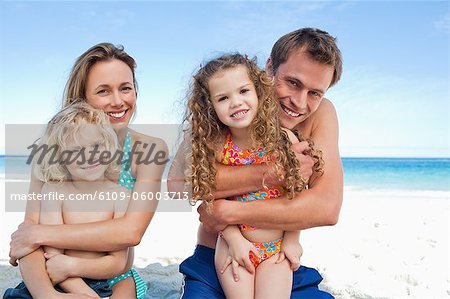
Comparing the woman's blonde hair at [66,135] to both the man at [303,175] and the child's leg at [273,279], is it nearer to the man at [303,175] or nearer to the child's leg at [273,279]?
the man at [303,175]

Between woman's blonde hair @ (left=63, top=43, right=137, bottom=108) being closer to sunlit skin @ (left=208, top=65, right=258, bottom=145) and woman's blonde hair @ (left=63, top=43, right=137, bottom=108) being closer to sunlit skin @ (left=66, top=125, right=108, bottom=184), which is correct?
sunlit skin @ (left=66, top=125, right=108, bottom=184)

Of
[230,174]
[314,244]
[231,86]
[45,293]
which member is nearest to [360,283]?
[314,244]

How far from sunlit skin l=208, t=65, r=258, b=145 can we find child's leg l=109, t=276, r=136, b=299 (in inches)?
43.1

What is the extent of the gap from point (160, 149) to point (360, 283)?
2344mm

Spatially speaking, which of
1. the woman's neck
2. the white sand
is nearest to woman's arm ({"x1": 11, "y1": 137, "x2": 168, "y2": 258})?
the woman's neck

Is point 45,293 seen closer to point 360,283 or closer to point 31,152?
point 31,152

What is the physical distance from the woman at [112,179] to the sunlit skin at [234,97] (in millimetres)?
431

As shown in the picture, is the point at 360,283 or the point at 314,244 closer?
the point at 360,283

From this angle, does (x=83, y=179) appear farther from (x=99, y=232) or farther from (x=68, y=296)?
(x=68, y=296)

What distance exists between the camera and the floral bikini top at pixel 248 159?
9.39 ft

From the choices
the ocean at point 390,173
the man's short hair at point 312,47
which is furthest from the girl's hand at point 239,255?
the ocean at point 390,173

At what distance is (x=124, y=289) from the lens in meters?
2.87

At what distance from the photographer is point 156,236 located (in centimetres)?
654

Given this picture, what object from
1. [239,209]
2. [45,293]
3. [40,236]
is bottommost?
[45,293]
